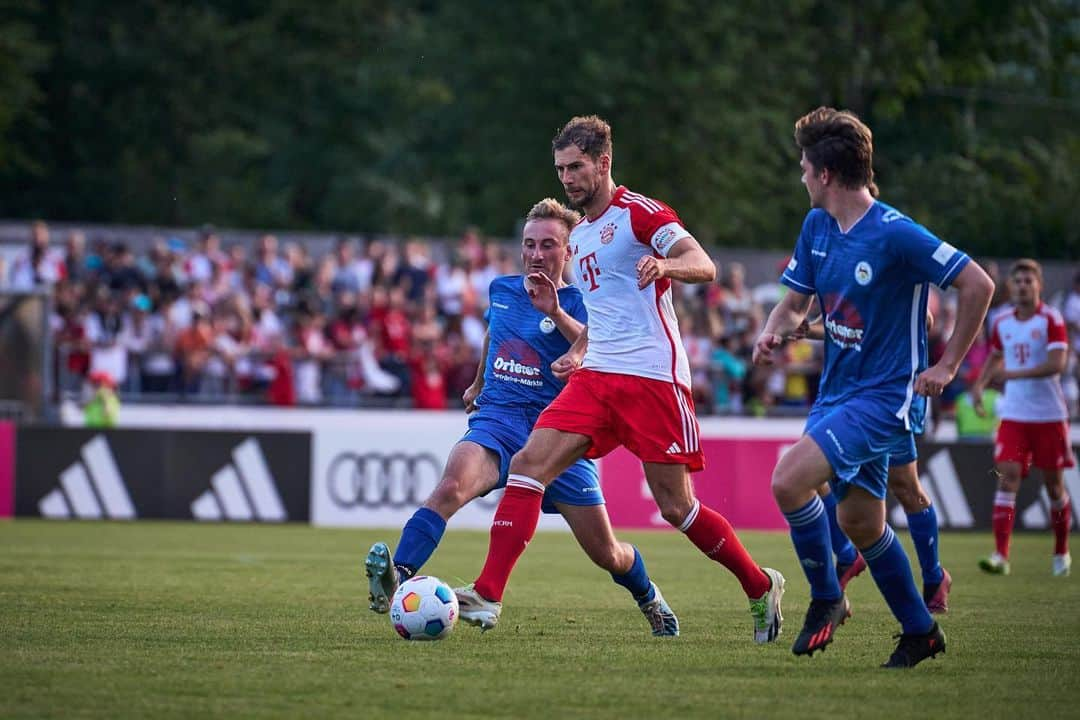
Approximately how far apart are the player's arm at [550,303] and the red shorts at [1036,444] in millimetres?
6842

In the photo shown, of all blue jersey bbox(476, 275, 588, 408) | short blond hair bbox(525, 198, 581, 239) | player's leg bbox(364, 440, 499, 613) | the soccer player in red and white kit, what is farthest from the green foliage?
the soccer player in red and white kit

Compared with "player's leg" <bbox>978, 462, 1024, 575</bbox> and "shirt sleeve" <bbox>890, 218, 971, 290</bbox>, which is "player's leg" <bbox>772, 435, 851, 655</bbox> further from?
"player's leg" <bbox>978, 462, 1024, 575</bbox>

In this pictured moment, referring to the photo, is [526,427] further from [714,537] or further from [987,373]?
[987,373]

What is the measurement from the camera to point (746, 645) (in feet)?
27.8

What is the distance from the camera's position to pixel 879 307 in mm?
7539

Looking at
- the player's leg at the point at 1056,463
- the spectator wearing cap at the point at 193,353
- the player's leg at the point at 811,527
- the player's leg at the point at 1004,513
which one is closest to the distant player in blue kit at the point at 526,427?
the player's leg at the point at 811,527

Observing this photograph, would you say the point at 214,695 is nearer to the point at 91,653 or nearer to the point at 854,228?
the point at 91,653

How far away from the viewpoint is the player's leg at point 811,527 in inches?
292

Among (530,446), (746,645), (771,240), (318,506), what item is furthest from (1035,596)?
(771,240)

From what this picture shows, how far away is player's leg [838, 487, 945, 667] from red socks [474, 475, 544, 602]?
156cm

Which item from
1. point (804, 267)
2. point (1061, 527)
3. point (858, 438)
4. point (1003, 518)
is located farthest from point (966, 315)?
point (1061, 527)

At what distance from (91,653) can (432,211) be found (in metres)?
35.9

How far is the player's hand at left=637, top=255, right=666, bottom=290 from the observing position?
7801mm

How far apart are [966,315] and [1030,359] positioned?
764 cm
